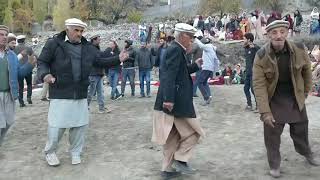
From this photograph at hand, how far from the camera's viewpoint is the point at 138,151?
276 inches

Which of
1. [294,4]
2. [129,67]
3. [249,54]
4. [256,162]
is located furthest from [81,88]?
[294,4]

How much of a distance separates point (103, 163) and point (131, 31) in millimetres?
34778

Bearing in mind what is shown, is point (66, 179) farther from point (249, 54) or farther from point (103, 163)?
point (249, 54)

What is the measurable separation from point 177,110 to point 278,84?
3.85 feet

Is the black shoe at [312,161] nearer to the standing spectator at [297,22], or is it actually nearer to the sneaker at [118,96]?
the sneaker at [118,96]

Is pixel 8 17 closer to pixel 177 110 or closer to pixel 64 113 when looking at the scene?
pixel 64 113

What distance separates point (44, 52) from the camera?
6027 mm

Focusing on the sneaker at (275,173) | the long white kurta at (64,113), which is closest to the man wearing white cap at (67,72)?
the long white kurta at (64,113)

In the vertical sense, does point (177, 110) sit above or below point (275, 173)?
above

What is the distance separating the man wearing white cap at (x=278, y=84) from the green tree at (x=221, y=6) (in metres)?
37.5

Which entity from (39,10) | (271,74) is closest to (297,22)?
(271,74)

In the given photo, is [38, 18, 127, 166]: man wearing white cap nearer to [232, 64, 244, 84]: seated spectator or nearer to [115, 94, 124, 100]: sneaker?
[115, 94, 124, 100]: sneaker

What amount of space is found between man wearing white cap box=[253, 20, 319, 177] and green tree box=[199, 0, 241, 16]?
37533 millimetres

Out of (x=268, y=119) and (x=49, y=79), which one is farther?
(x=49, y=79)
